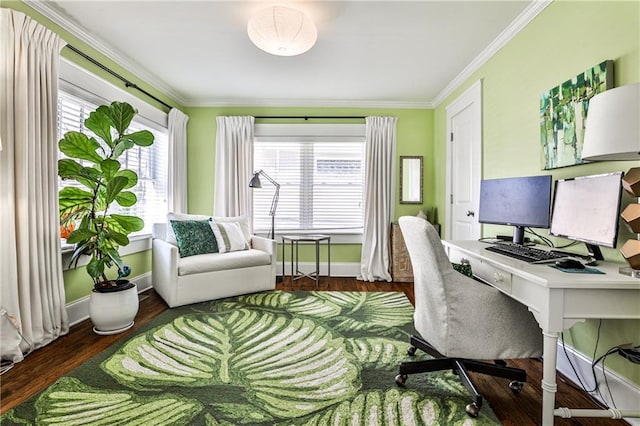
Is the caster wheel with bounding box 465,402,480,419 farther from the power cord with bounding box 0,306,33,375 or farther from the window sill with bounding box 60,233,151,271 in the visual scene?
the window sill with bounding box 60,233,151,271

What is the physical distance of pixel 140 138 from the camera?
2480 mm

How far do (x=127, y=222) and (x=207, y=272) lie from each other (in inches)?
35.6

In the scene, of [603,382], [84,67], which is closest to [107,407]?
[603,382]

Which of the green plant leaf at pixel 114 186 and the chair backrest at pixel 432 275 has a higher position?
the green plant leaf at pixel 114 186

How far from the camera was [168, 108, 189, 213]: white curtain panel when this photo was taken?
154 inches

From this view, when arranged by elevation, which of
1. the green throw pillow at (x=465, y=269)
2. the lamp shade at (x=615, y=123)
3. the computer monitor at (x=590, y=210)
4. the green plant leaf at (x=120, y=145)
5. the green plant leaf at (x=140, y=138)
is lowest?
the green throw pillow at (x=465, y=269)

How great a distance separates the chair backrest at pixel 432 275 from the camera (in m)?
1.52

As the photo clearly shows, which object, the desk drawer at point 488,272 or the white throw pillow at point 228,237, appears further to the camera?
the white throw pillow at point 228,237

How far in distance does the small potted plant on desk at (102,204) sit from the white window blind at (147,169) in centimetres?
47

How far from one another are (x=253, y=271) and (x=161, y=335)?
1167mm

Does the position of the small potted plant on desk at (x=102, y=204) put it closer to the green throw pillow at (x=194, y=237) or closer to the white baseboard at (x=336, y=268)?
the green throw pillow at (x=194, y=237)

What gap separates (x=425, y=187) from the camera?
4359mm

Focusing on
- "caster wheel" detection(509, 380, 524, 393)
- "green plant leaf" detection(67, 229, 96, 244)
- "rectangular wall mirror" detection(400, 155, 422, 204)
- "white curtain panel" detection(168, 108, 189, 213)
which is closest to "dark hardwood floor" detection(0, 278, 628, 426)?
"caster wheel" detection(509, 380, 524, 393)

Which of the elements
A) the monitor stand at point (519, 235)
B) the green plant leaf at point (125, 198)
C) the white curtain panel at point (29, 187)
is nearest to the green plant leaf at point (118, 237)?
the green plant leaf at point (125, 198)
